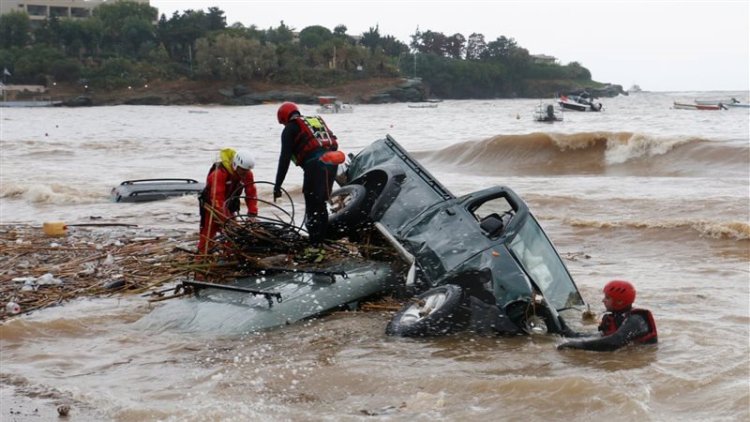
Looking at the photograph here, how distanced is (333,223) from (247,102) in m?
106

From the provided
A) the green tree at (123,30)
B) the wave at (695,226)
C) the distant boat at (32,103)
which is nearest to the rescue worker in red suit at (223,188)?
the wave at (695,226)

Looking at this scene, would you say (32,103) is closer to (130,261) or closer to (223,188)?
(130,261)

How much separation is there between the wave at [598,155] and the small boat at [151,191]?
38.5 feet

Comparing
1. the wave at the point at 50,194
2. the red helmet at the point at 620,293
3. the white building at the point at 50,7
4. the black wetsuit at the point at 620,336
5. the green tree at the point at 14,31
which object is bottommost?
the wave at the point at 50,194

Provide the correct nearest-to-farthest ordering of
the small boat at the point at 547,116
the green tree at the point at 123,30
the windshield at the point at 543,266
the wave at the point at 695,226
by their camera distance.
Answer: the windshield at the point at 543,266
the wave at the point at 695,226
the small boat at the point at 547,116
the green tree at the point at 123,30

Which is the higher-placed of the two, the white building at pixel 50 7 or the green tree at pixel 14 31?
the white building at pixel 50 7

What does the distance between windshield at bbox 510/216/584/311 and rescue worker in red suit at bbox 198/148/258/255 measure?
2.74m

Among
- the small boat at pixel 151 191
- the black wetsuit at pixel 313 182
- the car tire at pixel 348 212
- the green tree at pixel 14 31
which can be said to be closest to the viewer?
the car tire at pixel 348 212

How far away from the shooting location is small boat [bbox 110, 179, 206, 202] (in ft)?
54.1

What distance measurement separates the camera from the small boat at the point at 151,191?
54.1 feet

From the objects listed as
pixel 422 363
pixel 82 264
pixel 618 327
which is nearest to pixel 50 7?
pixel 82 264

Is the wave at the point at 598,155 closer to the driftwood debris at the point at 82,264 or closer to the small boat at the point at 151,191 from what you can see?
the small boat at the point at 151,191

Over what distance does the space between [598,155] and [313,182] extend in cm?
1964

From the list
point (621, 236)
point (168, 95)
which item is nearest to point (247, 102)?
point (168, 95)
